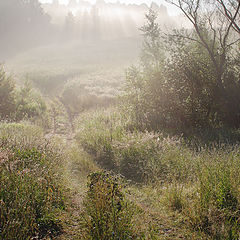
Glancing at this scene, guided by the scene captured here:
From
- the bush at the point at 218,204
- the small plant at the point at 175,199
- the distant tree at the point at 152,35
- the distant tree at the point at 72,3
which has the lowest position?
the small plant at the point at 175,199

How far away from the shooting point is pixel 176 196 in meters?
4.78

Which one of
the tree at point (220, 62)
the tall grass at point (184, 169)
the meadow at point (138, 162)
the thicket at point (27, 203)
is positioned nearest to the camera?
the thicket at point (27, 203)

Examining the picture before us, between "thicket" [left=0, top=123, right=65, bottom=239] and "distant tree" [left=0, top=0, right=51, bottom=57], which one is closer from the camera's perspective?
"thicket" [left=0, top=123, right=65, bottom=239]

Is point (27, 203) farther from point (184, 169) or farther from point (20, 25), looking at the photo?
point (20, 25)

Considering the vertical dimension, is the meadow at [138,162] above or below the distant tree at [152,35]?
below

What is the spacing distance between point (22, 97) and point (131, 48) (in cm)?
4219

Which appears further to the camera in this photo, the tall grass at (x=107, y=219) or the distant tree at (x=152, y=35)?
the distant tree at (x=152, y=35)

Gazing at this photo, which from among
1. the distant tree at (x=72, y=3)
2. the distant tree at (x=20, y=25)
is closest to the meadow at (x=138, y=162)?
the distant tree at (x=20, y=25)

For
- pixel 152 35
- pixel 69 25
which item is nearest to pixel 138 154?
pixel 152 35

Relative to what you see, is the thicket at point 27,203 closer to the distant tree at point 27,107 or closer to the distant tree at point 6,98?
the distant tree at point 27,107

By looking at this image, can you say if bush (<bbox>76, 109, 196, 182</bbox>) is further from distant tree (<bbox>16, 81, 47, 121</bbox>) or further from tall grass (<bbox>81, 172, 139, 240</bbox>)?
distant tree (<bbox>16, 81, 47, 121</bbox>)

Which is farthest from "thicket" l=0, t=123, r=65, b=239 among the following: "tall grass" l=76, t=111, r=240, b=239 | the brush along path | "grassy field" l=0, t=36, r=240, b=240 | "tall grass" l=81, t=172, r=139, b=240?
"tall grass" l=76, t=111, r=240, b=239

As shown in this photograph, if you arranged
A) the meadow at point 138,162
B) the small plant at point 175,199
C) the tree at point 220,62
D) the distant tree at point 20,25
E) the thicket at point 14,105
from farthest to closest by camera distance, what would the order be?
the distant tree at point 20,25
the thicket at point 14,105
the tree at point 220,62
the small plant at point 175,199
the meadow at point 138,162

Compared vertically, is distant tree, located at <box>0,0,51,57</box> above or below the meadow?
above
